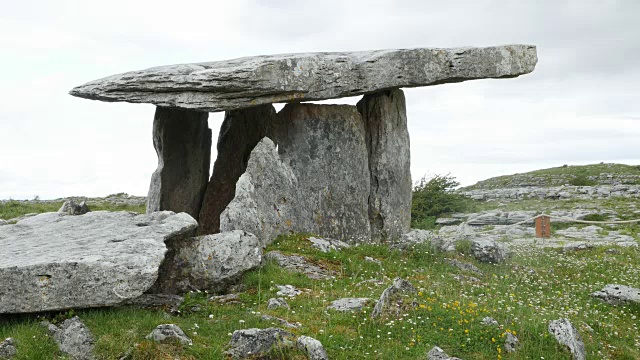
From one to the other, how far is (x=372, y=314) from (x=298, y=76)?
8.35m

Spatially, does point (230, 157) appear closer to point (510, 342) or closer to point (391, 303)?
point (391, 303)

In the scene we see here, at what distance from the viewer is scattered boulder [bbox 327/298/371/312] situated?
12.1 meters

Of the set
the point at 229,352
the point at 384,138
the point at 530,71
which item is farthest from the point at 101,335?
the point at 530,71

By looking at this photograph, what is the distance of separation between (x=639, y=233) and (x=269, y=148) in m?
18.9

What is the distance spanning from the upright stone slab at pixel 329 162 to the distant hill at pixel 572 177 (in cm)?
3020

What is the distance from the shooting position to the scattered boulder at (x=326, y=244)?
1700 centimetres

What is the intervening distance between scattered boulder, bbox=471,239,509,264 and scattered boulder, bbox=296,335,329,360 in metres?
9.39

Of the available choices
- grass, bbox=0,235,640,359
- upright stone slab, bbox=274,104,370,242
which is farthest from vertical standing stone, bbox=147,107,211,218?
grass, bbox=0,235,640,359

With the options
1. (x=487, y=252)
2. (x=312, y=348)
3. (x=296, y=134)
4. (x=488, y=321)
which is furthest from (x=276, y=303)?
(x=296, y=134)

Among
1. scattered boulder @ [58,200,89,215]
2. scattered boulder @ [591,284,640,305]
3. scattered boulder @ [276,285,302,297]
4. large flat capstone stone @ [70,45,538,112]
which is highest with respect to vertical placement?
large flat capstone stone @ [70,45,538,112]

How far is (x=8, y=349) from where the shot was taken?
10.6 metres

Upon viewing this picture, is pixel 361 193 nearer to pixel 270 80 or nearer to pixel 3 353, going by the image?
pixel 270 80

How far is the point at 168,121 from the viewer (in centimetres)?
2195

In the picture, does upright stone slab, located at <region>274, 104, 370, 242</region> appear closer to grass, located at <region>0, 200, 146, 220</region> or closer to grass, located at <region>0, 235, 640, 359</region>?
grass, located at <region>0, 235, 640, 359</region>
